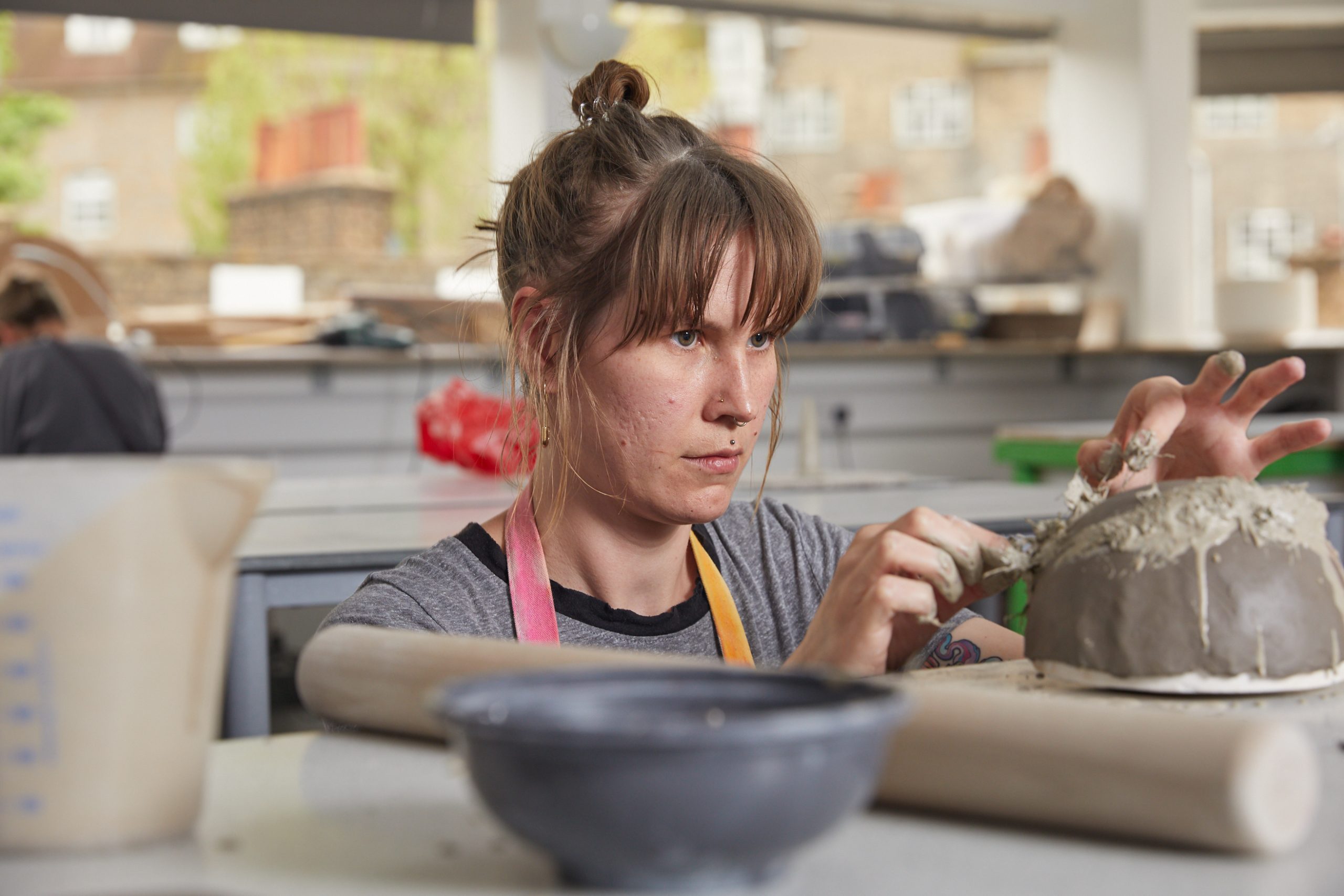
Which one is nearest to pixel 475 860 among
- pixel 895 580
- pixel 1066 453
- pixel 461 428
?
pixel 895 580

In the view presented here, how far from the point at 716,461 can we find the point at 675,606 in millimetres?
185

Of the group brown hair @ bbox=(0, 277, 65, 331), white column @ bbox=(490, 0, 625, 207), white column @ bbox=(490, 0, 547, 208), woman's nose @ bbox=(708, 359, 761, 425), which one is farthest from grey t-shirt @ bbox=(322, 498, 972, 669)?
white column @ bbox=(490, 0, 547, 208)

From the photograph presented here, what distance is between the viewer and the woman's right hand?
84 cm

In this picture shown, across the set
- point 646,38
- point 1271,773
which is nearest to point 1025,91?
point 646,38

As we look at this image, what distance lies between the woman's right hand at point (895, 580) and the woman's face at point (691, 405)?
25 cm

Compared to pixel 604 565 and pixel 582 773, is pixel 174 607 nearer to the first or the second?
pixel 582 773

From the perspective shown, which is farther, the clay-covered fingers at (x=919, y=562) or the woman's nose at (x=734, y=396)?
the woman's nose at (x=734, y=396)

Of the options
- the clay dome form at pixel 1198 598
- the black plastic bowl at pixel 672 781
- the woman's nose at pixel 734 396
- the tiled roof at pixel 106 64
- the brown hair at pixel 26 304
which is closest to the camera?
the black plastic bowl at pixel 672 781

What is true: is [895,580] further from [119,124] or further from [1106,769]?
[119,124]

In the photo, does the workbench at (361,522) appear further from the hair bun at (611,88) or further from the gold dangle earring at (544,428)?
the hair bun at (611,88)

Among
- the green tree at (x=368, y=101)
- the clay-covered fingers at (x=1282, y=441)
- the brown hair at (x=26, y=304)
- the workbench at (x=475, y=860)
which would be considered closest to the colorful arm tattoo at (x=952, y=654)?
the clay-covered fingers at (x=1282, y=441)

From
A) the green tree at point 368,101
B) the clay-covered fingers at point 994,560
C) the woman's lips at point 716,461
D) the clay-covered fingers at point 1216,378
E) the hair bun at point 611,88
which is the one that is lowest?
the clay-covered fingers at point 994,560

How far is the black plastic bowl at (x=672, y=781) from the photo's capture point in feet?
1.40

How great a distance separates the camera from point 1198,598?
79 cm
